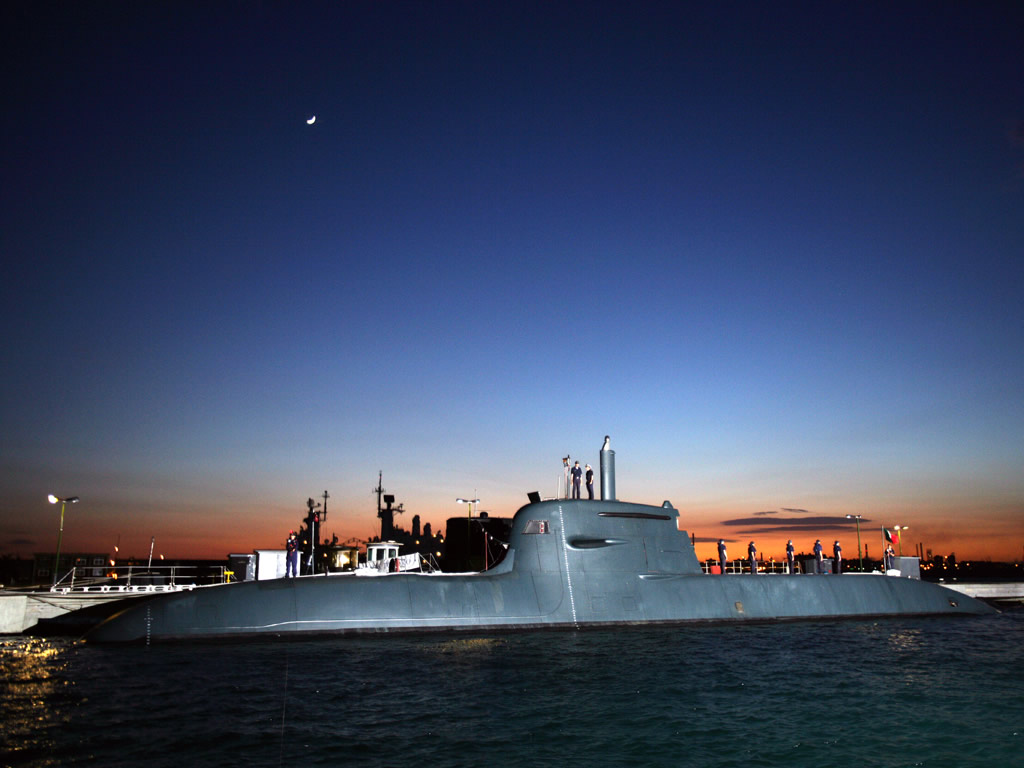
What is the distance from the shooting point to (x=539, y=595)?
21.7 metres

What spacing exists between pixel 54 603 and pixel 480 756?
20221 millimetres

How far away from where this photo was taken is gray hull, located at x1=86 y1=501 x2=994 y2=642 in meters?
18.9

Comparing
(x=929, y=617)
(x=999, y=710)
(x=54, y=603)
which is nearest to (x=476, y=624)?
(x=999, y=710)

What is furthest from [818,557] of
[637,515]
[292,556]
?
[292,556]

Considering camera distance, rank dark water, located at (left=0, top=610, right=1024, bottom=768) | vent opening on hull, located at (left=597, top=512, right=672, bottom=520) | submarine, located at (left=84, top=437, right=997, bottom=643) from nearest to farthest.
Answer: dark water, located at (left=0, top=610, right=1024, bottom=768) → submarine, located at (left=84, top=437, right=997, bottom=643) → vent opening on hull, located at (left=597, top=512, right=672, bottom=520)

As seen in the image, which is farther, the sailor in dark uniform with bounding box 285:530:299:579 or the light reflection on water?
the sailor in dark uniform with bounding box 285:530:299:579

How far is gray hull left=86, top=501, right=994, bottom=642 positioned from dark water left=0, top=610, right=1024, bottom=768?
2.45ft

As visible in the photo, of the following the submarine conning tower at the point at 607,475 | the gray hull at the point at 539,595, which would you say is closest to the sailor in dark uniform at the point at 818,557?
the gray hull at the point at 539,595

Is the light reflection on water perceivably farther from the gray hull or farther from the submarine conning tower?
the submarine conning tower

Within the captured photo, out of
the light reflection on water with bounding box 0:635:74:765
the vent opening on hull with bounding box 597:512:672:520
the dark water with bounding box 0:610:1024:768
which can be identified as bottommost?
the dark water with bounding box 0:610:1024:768

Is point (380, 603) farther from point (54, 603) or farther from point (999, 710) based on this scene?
point (999, 710)

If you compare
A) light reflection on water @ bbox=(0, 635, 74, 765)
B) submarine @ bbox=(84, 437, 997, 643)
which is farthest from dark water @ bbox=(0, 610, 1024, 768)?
submarine @ bbox=(84, 437, 997, 643)

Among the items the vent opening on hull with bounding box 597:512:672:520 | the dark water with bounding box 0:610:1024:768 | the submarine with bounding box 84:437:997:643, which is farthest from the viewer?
the vent opening on hull with bounding box 597:512:672:520

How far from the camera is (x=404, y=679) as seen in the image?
47.7ft
